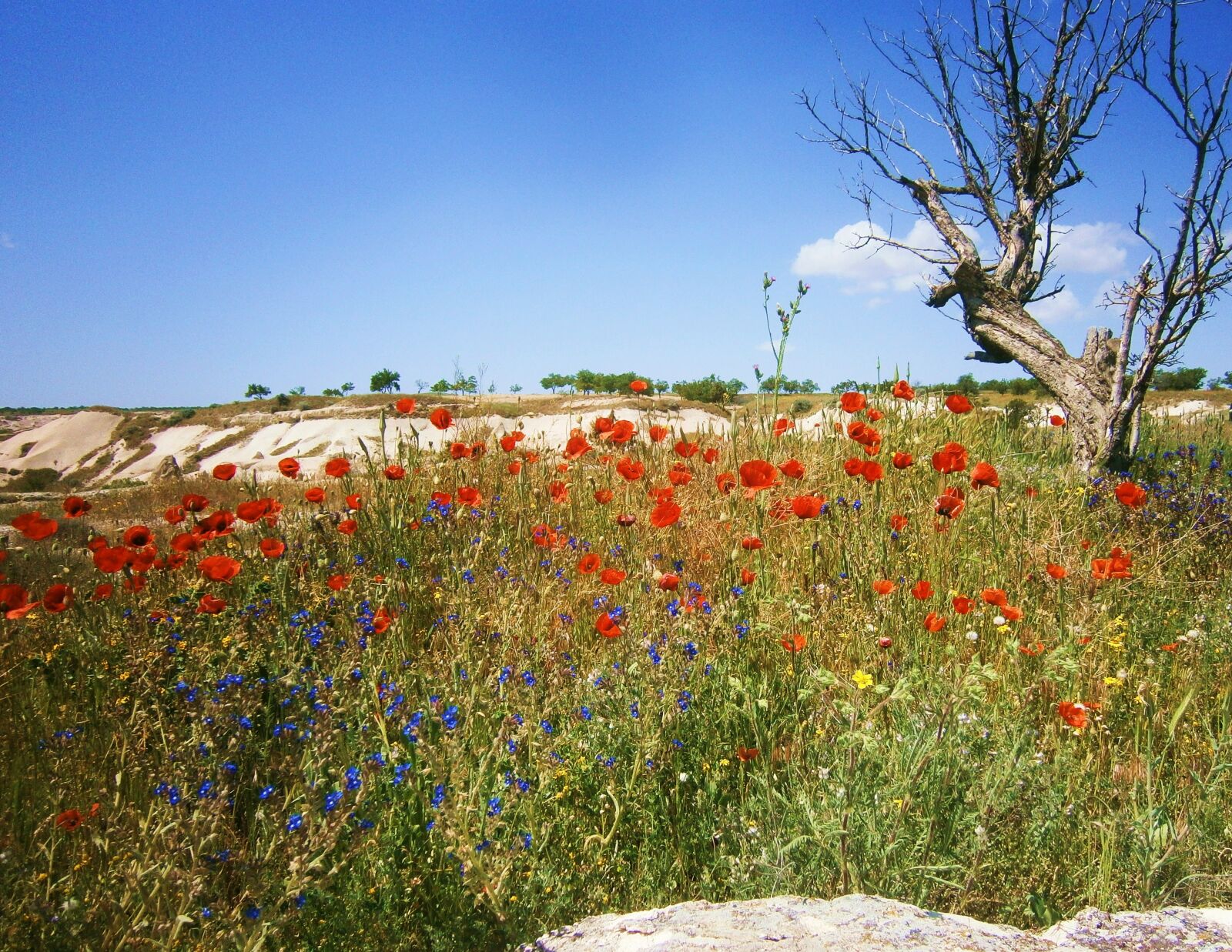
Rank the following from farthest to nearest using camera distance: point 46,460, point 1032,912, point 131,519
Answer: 1. point 46,460
2. point 131,519
3. point 1032,912

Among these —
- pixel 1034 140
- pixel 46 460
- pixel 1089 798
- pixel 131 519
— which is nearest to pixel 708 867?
pixel 1089 798

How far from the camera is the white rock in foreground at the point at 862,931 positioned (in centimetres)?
107

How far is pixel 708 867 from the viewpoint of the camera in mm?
1805

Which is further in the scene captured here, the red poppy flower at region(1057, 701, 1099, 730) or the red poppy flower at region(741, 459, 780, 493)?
the red poppy flower at region(741, 459, 780, 493)

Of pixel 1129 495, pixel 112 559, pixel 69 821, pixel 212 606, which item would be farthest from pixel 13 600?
pixel 1129 495

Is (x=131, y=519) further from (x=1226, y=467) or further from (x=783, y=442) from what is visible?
(x=1226, y=467)

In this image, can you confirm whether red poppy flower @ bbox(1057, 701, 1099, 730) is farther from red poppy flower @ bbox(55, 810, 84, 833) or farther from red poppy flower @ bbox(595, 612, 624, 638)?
red poppy flower @ bbox(55, 810, 84, 833)

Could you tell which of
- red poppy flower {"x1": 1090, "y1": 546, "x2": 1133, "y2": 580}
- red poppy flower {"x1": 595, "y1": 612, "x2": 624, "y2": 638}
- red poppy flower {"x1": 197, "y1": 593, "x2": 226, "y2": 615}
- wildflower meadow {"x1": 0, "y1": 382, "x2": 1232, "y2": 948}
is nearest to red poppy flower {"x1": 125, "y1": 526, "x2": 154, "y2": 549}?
wildflower meadow {"x1": 0, "y1": 382, "x2": 1232, "y2": 948}

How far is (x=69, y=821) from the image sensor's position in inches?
67.0

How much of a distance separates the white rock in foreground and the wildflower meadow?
240mm

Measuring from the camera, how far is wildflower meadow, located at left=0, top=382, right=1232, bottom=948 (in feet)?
4.94

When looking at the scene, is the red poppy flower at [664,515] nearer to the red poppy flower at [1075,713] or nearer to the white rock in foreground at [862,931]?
the red poppy flower at [1075,713]

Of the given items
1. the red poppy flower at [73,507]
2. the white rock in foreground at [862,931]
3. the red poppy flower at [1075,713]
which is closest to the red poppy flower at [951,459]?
the red poppy flower at [1075,713]

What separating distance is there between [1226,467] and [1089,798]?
234 inches
